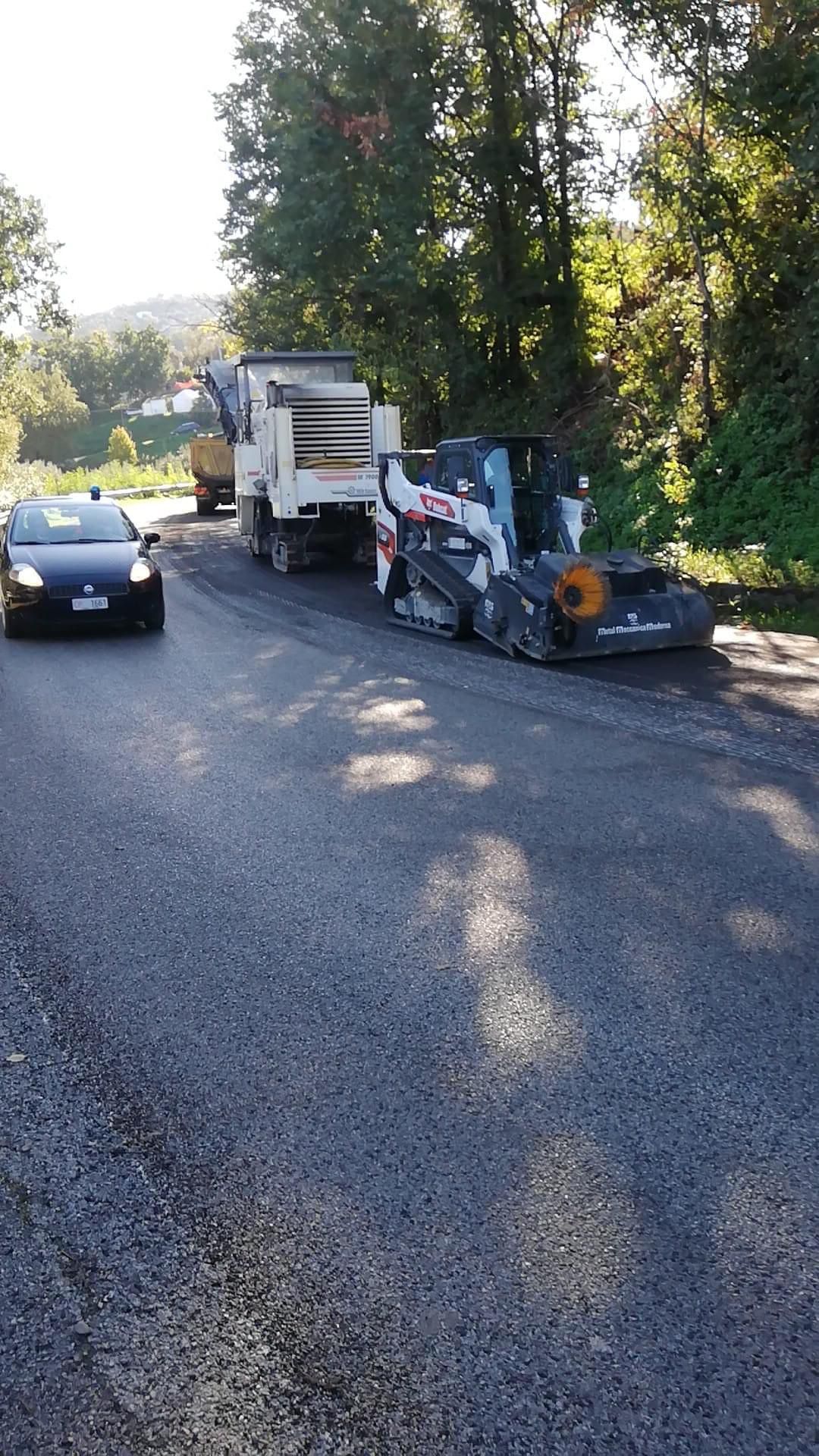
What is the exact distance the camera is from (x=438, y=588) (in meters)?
14.1

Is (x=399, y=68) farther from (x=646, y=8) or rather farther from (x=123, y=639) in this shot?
(x=123, y=639)

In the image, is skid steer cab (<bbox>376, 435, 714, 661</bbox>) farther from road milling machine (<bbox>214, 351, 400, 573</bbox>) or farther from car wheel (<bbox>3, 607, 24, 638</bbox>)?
road milling machine (<bbox>214, 351, 400, 573</bbox>)

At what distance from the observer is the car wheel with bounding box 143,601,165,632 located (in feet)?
47.4

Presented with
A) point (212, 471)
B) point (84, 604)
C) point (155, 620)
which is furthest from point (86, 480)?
point (84, 604)

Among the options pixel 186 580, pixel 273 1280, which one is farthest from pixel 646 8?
pixel 273 1280

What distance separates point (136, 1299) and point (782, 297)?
65.2ft

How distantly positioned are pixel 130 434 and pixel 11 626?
127301mm

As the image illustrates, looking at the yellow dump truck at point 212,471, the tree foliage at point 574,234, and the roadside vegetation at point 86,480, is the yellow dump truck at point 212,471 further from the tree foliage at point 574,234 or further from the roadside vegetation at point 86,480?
the roadside vegetation at point 86,480

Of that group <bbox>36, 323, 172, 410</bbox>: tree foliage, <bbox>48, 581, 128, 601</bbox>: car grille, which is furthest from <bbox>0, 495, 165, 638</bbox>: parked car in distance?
<bbox>36, 323, 172, 410</bbox>: tree foliage

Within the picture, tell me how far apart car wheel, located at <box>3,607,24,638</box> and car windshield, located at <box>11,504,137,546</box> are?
93 cm

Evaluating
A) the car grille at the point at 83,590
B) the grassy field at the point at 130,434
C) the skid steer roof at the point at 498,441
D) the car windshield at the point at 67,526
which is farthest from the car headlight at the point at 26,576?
the grassy field at the point at 130,434

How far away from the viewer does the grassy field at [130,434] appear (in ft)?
403

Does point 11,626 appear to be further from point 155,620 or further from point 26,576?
point 155,620

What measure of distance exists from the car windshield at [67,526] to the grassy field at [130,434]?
96885mm
